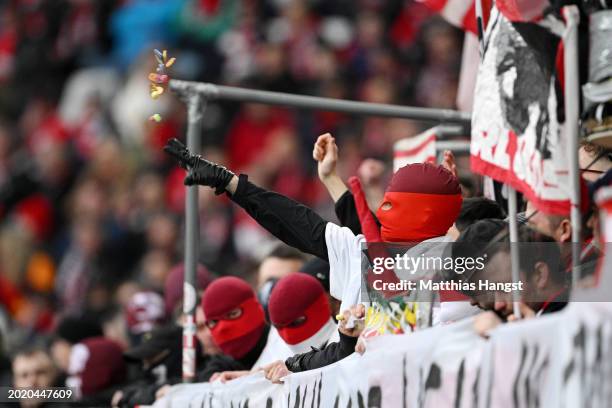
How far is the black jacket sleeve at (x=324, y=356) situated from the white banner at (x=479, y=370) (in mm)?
142

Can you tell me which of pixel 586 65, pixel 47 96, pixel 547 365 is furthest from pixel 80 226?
pixel 547 365

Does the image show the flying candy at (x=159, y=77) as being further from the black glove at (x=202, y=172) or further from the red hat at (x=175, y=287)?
the red hat at (x=175, y=287)

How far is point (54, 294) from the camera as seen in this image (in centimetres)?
1355

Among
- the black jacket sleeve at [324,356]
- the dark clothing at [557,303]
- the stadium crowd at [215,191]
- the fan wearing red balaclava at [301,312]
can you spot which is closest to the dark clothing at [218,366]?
the stadium crowd at [215,191]

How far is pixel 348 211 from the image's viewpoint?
5.78m

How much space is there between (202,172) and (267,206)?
0.86 feet

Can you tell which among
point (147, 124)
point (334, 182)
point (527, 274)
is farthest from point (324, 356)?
point (147, 124)

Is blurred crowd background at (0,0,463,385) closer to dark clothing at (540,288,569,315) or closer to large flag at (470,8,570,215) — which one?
large flag at (470,8,570,215)

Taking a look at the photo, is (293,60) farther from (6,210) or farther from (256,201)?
(256,201)

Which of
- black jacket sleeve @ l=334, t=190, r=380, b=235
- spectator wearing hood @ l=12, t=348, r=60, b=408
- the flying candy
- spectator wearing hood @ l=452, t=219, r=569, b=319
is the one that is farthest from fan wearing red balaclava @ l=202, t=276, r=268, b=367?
spectator wearing hood @ l=452, t=219, r=569, b=319

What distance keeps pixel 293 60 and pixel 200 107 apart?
19.1 ft

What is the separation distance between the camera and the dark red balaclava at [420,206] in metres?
4.79

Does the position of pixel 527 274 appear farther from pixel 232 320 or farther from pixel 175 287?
pixel 175 287

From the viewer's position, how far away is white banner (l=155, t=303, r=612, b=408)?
3127 mm
